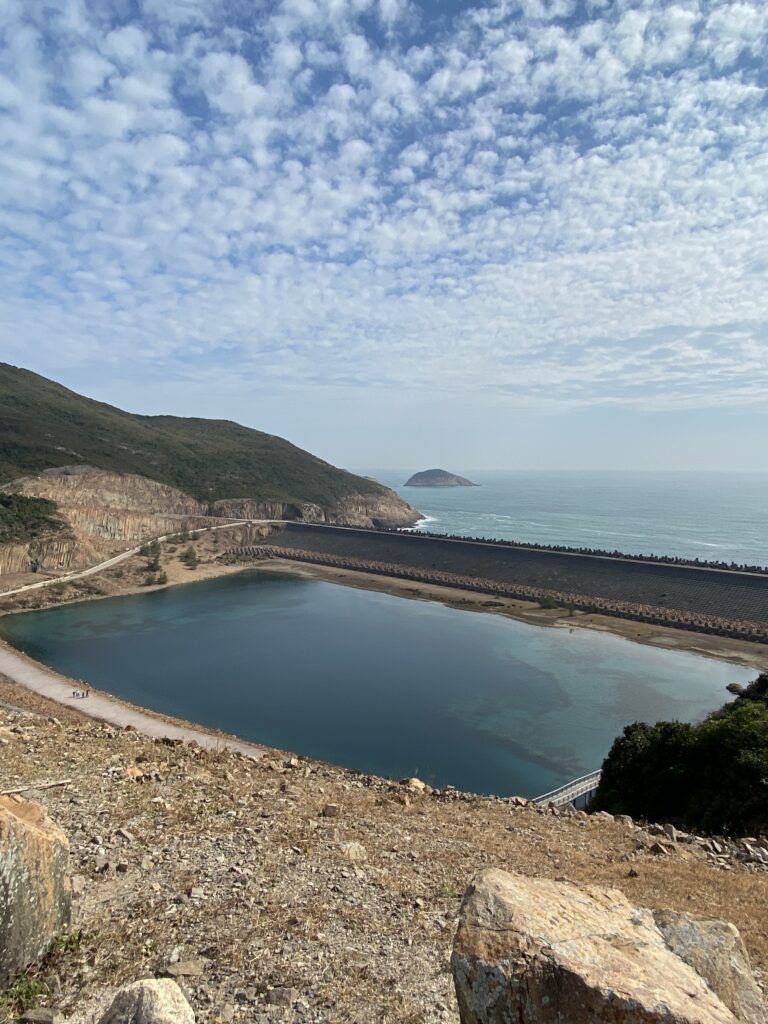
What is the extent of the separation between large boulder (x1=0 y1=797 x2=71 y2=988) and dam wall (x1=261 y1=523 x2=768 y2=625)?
58.2 meters

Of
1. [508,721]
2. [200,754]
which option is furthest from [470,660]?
[200,754]

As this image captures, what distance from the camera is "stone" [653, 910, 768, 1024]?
3840 millimetres

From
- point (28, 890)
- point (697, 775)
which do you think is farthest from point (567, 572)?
point (28, 890)

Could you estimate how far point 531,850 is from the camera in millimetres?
9977

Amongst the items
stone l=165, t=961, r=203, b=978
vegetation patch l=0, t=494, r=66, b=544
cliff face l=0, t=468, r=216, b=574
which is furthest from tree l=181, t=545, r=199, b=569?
stone l=165, t=961, r=203, b=978

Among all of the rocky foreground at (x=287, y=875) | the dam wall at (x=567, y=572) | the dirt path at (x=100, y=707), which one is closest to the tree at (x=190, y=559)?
the dam wall at (x=567, y=572)

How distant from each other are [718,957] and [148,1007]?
3.94 meters

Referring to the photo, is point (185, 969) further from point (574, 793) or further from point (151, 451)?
Result: point (151, 451)

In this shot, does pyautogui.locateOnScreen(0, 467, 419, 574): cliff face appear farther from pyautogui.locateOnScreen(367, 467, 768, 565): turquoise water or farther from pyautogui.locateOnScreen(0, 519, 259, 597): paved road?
pyautogui.locateOnScreen(367, 467, 768, 565): turquoise water

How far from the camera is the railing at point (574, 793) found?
23.4 m

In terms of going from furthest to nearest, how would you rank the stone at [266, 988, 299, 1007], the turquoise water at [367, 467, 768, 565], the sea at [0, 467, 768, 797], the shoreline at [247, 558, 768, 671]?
the turquoise water at [367, 467, 768, 565], the shoreline at [247, 558, 768, 671], the sea at [0, 467, 768, 797], the stone at [266, 988, 299, 1007]

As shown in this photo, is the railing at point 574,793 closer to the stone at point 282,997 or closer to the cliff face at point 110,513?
the stone at point 282,997

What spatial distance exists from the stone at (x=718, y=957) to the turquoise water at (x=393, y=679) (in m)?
22.0

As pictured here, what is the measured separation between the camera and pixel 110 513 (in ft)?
285
